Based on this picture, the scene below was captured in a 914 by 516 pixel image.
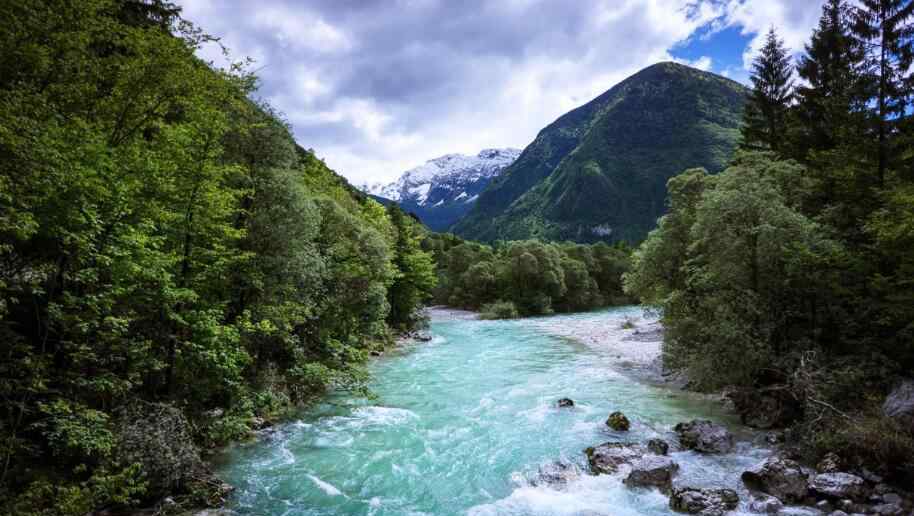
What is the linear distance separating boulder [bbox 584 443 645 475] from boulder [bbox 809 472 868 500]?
4.21 m

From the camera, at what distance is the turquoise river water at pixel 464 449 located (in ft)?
38.5

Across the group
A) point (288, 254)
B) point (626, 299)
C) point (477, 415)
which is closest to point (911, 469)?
point (477, 415)

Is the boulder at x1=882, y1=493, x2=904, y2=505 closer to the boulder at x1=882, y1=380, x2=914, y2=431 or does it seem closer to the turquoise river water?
the boulder at x1=882, y1=380, x2=914, y2=431

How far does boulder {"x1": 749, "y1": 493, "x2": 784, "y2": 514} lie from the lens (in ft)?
33.9

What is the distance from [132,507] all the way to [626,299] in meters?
78.1

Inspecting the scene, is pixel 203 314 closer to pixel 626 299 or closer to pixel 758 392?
pixel 758 392

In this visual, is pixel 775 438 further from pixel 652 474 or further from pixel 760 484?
pixel 652 474

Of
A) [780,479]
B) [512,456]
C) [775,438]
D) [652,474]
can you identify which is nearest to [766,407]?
[775,438]

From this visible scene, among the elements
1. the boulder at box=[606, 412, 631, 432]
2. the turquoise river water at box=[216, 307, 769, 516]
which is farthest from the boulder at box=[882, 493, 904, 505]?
the boulder at box=[606, 412, 631, 432]

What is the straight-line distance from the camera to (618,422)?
16625 millimetres

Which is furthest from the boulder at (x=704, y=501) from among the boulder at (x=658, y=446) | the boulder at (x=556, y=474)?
the boulder at (x=658, y=446)

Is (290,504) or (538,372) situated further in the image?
(538,372)

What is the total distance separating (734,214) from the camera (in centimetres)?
1764

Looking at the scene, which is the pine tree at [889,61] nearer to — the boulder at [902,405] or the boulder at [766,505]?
the boulder at [902,405]
